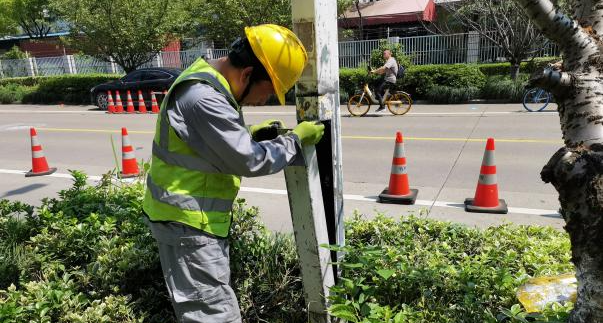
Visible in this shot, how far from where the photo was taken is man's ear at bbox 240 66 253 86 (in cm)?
198

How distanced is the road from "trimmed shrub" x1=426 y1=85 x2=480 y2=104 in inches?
31.4

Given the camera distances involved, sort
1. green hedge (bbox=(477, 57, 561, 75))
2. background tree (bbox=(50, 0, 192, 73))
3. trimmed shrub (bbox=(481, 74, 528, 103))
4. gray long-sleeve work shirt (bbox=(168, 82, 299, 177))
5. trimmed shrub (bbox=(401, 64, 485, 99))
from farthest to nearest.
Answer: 1. background tree (bbox=(50, 0, 192, 73))
2. green hedge (bbox=(477, 57, 561, 75))
3. trimmed shrub (bbox=(401, 64, 485, 99))
4. trimmed shrub (bbox=(481, 74, 528, 103))
5. gray long-sleeve work shirt (bbox=(168, 82, 299, 177))

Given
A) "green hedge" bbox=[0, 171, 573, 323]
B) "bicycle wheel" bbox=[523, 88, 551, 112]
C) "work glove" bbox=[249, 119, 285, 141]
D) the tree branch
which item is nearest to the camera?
the tree branch

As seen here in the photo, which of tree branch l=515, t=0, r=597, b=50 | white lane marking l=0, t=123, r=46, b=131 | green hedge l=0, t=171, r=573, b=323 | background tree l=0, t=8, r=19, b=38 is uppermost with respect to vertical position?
background tree l=0, t=8, r=19, b=38

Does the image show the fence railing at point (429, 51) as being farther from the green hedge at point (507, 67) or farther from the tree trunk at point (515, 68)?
the tree trunk at point (515, 68)

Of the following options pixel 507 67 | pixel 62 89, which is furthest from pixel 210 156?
pixel 62 89

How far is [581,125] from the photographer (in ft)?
5.32

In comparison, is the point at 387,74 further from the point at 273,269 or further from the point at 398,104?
the point at 273,269

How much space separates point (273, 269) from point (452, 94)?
1352 centimetres

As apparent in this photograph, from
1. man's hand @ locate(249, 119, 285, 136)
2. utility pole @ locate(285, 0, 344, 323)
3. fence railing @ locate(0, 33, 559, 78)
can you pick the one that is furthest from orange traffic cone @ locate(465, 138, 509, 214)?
fence railing @ locate(0, 33, 559, 78)

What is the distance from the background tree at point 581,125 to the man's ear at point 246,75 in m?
1.05

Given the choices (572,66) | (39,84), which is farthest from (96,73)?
(572,66)

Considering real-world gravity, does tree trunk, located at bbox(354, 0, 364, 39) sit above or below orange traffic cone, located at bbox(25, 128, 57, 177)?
above

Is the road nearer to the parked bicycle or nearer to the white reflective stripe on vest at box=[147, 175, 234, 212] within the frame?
the parked bicycle
